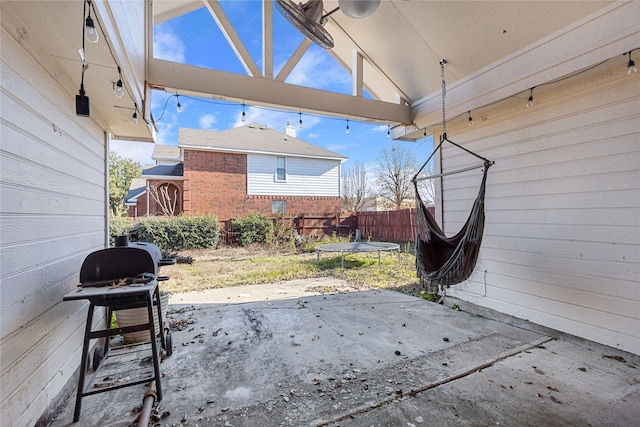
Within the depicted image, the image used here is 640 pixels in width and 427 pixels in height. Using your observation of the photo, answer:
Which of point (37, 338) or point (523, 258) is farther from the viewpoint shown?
point (523, 258)

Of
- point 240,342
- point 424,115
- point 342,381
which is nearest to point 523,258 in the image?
point 424,115

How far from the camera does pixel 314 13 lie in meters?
2.48

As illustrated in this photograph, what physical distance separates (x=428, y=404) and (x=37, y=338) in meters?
2.38

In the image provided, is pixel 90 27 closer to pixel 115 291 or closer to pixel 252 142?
pixel 115 291

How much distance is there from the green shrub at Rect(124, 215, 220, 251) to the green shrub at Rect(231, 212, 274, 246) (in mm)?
743

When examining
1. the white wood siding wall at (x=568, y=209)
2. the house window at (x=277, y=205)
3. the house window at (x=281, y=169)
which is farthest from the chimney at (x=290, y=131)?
the white wood siding wall at (x=568, y=209)

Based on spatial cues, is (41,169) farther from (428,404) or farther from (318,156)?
(318,156)

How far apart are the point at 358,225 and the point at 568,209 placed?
9.50 m

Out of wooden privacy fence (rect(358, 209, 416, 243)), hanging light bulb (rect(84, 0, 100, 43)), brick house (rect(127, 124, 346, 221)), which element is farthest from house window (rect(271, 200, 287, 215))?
hanging light bulb (rect(84, 0, 100, 43))

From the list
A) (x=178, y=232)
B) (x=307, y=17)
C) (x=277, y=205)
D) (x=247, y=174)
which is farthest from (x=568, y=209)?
(x=247, y=174)

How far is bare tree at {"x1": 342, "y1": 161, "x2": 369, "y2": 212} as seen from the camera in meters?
17.8

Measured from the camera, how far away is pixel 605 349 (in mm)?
2502

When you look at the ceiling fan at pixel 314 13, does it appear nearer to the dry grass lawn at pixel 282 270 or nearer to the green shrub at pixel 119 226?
the dry grass lawn at pixel 282 270

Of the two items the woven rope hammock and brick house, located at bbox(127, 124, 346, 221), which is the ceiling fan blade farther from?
brick house, located at bbox(127, 124, 346, 221)
